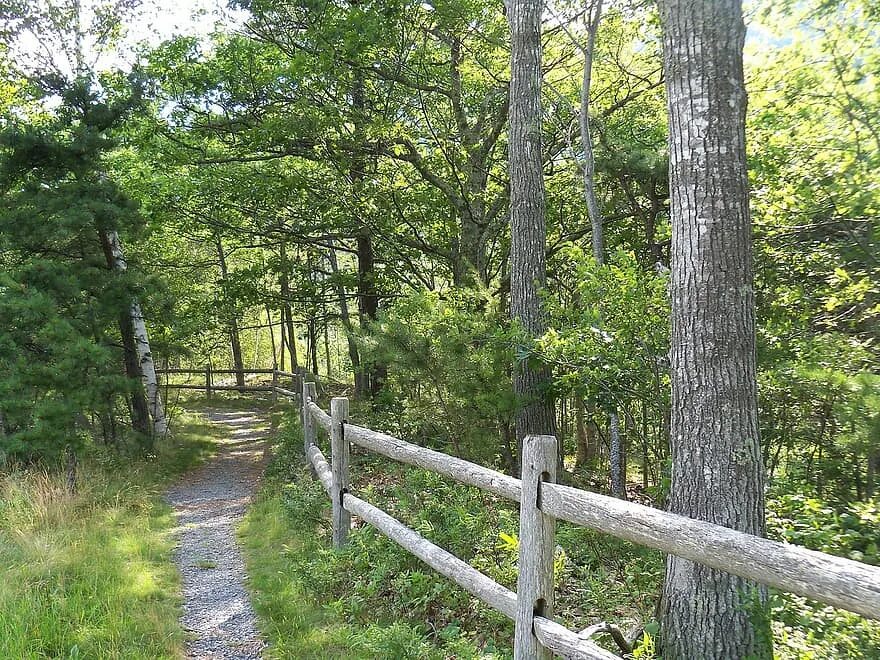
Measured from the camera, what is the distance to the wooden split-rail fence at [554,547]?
1705mm

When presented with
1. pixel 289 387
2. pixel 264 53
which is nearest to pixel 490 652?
pixel 264 53

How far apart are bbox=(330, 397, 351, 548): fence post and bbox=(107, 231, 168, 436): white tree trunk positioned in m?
6.50

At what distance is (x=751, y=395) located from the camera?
300cm

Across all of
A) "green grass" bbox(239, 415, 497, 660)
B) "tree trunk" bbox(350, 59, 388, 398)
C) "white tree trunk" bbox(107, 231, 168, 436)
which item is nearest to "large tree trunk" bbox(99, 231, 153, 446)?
"white tree trunk" bbox(107, 231, 168, 436)

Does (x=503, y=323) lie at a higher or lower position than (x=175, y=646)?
higher

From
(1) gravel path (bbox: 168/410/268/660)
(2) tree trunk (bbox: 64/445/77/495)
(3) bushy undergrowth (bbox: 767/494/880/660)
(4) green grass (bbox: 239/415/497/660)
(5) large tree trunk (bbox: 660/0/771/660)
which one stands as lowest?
(1) gravel path (bbox: 168/410/268/660)

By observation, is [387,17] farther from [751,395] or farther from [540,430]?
[751,395]

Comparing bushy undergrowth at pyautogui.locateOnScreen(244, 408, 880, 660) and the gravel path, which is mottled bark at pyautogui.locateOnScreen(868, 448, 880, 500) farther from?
the gravel path

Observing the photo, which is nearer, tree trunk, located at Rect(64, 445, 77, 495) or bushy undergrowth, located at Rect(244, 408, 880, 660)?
bushy undergrowth, located at Rect(244, 408, 880, 660)

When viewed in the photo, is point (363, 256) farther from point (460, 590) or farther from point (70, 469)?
point (460, 590)

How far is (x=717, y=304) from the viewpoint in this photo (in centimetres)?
300

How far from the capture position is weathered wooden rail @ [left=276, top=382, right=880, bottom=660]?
1704 millimetres

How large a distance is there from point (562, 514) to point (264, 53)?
1004cm

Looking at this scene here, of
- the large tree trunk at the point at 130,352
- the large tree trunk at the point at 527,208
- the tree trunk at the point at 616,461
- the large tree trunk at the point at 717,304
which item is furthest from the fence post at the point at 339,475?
the large tree trunk at the point at 130,352
